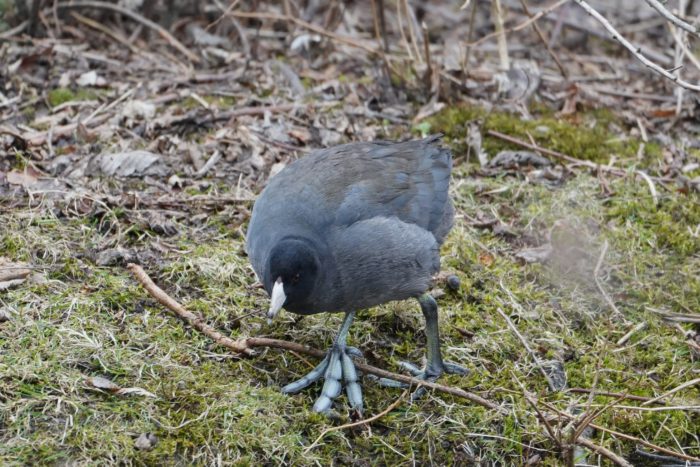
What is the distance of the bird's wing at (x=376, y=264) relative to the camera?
13.8ft

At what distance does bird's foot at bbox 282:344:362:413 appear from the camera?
423 centimetres

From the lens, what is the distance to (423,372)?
4.58m

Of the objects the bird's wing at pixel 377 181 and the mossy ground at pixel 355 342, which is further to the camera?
the bird's wing at pixel 377 181

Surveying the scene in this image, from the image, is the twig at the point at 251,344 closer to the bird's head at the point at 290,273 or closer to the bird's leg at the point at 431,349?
the bird's leg at the point at 431,349

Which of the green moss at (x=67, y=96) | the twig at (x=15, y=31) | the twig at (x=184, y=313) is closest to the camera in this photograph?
the twig at (x=184, y=313)

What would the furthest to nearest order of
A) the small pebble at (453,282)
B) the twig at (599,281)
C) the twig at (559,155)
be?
the twig at (559,155)
the twig at (599,281)
the small pebble at (453,282)

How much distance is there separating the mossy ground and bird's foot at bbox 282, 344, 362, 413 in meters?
0.08

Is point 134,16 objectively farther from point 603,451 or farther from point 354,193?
point 603,451

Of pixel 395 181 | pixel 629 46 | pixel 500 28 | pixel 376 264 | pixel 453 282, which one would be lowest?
pixel 453 282

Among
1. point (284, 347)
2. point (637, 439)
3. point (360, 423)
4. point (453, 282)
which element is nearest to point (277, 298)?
point (284, 347)

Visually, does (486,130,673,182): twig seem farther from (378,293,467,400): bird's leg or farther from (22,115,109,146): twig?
(22,115,109,146): twig

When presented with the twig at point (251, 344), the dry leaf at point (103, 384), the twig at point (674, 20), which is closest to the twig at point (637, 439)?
the twig at point (251, 344)

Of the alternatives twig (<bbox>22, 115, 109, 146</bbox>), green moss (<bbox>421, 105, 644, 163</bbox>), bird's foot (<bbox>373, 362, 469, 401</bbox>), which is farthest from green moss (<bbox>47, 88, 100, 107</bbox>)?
bird's foot (<bbox>373, 362, 469, 401</bbox>)

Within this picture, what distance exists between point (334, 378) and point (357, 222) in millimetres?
801
